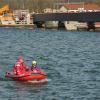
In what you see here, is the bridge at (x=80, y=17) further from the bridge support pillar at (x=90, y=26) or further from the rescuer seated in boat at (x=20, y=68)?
the rescuer seated in boat at (x=20, y=68)

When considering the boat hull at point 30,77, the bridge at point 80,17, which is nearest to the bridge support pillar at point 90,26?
the bridge at point 80,17

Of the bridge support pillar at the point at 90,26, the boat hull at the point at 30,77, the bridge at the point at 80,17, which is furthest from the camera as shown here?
the bridge support pillar at the point at 90,26

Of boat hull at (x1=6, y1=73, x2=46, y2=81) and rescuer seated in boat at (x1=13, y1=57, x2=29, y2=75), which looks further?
rescuer seated in boat at (x1=13, y1=57, x2=29, y2=75)

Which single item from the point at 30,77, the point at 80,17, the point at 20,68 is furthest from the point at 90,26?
the point at 30,77

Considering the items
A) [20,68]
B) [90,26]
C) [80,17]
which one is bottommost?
[90,26]

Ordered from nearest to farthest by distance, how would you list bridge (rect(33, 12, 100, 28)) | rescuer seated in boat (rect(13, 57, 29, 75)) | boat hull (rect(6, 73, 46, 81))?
boat hull (rect(6, 73, 46, 81))
rescuer seated in boat (rect(13, 57, 29, 75))
bridge (rect(33, 12, 100, 28))

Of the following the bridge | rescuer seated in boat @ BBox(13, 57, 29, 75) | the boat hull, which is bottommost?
the bridge

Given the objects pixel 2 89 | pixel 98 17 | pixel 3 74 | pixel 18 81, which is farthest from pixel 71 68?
pixel 98 17

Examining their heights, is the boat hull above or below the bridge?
above

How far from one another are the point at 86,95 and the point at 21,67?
7569mm

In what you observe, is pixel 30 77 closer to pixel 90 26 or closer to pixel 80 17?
pixel 80 17

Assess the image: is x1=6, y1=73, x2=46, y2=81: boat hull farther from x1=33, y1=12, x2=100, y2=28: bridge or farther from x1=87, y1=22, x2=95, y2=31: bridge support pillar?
x1=87, y1=22, x2=95, y2=31: bridge support pillar

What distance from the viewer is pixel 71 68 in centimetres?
6406

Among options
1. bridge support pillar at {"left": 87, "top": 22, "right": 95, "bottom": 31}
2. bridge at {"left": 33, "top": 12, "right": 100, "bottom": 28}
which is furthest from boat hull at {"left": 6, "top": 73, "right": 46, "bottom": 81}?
bridge support pillar at {"left": 87, "top": 22, "right": 95, "bottom": 31}
